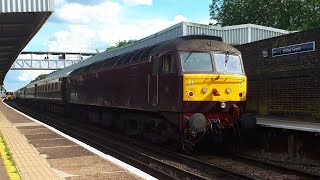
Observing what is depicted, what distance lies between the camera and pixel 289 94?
13.9 metres

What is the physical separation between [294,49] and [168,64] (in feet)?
14.7

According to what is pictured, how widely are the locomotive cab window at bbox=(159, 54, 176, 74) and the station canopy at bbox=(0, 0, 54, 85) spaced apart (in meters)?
5.17

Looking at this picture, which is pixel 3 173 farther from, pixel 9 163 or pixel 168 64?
pixel 168 64

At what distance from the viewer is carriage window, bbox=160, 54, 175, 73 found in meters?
11.4

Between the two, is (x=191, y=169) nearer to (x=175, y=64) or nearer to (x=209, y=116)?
(x=209, y=116)

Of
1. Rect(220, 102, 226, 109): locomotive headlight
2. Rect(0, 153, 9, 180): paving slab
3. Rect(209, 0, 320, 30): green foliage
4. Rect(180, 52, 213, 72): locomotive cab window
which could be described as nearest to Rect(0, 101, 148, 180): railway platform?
Rect(0, 153, 9, 180): paving slab

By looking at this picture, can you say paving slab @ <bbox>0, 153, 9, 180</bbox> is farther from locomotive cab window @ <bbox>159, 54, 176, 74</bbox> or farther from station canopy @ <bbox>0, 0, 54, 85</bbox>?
station canopy @ <bbox>0, 0, 54, 85</bbox>

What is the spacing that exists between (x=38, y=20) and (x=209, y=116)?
9.97 m

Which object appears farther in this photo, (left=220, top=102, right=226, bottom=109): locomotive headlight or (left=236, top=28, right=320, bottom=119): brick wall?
(left=236, top=28, right=320, bottom=119): brick wall

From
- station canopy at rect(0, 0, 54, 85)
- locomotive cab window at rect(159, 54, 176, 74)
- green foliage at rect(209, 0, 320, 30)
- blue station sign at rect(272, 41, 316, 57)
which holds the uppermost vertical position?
green foliage at rect(209, 0, 320, 30)

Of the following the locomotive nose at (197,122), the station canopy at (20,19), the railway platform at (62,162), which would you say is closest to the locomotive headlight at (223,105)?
the locomotive nose at (197,122)

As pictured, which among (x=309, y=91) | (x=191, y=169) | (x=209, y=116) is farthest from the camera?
(x=309, y=91)

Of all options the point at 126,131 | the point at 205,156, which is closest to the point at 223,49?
the point at 205,156

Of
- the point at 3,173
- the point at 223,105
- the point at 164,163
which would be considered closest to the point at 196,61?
the point at 223,105
